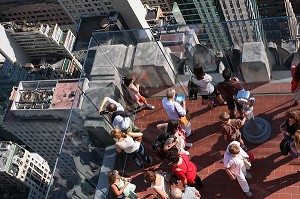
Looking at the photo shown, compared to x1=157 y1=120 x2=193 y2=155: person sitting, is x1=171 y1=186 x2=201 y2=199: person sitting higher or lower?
x1=157 y1=120 x2=193 y2=155: person sitting

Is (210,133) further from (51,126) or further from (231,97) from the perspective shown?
(51,126)

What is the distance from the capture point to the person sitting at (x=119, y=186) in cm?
1574

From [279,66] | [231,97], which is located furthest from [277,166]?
[279,66]

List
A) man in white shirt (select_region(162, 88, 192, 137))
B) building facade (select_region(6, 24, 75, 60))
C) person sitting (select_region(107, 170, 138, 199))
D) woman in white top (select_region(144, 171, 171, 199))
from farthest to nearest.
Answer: building facade (select_region(6, 24, 75, 60)) < man in white shirt (select_region(162, 88, 192, 137)) < person sitting (select_region(107, 170, 138, 199)) < woman in white top (select_region(144, 171, 171, 199))

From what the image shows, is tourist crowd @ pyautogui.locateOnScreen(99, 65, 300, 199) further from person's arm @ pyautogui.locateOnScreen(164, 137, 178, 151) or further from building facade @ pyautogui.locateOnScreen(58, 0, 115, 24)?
building facade @ pyautogui.locateOnScreen(58, 0, 115, 24)

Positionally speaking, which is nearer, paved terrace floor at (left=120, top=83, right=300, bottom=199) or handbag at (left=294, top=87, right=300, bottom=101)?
paved terrace floor at (left=120, top=83, right=300, bottom=199)

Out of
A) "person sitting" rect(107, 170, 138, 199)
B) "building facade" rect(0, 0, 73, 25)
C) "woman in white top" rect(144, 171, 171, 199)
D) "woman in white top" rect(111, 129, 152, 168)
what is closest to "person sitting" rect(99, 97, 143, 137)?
"woman in white top" rect(111, 129, 152, 168)

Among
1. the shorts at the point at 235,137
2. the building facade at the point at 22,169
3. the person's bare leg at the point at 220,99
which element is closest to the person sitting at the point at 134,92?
the person's bare leg at the point at 220,99

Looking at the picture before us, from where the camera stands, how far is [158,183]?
51.5 ft

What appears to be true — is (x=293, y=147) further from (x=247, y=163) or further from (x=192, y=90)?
(x=192, y=90)

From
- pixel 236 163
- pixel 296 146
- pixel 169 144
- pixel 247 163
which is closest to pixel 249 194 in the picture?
pixel 247 163

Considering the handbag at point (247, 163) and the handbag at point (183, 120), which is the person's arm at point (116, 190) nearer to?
the handbag at point (183, 120)

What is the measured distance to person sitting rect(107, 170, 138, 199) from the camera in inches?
620

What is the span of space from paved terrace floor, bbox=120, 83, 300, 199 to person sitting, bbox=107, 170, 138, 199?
1.57m
